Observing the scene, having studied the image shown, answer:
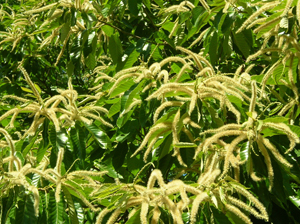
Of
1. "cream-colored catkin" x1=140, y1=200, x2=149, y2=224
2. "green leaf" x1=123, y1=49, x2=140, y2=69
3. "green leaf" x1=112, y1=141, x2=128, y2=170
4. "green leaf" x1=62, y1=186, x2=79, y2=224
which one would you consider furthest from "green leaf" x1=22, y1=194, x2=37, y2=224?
"green leaf" x1=123, y1=49, x2=140, y2=69

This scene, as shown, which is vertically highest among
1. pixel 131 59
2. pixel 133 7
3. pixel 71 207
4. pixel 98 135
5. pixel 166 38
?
pixel 133 7

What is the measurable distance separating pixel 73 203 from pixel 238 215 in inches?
34.6

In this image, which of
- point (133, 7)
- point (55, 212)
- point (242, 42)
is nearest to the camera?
point (55, 212)

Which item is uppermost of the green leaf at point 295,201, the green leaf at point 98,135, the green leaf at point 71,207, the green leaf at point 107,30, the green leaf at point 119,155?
the green leaf at point 107,30

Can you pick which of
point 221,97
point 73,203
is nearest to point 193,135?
point 221,97

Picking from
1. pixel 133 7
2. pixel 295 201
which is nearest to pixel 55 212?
pixel 295 201

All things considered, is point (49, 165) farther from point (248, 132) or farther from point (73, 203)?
point (248, 132)

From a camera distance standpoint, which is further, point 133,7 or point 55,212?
point 133,7

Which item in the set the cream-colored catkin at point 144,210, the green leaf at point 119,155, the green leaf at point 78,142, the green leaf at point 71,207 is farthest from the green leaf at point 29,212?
the green leaf at point 119,155

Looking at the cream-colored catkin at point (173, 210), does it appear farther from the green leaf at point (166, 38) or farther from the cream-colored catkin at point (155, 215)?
the green leaf at point (166, 38)

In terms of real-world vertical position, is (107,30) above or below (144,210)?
above

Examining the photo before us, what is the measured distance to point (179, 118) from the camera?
1.91 meters

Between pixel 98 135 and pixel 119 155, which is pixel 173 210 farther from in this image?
Answer: pixel 119 155

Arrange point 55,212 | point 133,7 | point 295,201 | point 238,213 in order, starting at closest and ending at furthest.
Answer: point 238,213
point 55,212
point 295,201
point 133,7
